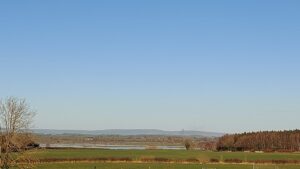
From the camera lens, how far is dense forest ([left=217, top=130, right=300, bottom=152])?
13925 cm

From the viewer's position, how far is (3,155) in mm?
43938

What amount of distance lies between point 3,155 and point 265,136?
111 meters

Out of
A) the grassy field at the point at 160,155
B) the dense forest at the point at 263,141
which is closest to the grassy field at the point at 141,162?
the grassy field at the point at 160,155

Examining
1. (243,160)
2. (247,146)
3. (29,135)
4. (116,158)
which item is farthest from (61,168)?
(247,146)

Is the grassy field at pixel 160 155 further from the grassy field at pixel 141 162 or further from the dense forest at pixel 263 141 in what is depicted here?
the dense forest at pixel 263 141

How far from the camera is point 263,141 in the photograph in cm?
14325

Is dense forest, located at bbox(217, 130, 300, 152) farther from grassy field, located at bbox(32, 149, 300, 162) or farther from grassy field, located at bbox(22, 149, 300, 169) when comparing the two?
grassy field, located at bbox(22, 149, 300, 169)

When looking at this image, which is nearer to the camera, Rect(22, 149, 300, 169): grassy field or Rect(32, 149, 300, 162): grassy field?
Rect(22, 149, 300, 169): grassy field

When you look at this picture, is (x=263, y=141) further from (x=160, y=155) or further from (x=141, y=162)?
(x=141, y=162)

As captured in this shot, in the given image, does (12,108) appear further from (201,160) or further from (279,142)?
(279,142)

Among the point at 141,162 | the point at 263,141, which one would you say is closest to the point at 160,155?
the point at 141,162

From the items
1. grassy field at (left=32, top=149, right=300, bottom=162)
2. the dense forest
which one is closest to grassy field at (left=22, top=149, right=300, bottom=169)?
grassy field at (left=32, top=149, right=300, bottom=162)

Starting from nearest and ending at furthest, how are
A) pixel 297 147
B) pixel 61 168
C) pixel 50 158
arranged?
pixel 61 168 → pixel 50 158 → pixel 297 147

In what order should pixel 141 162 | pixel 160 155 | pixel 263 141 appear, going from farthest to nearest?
pixel 263 141 < pixel 160 155 < pixel 141 162
